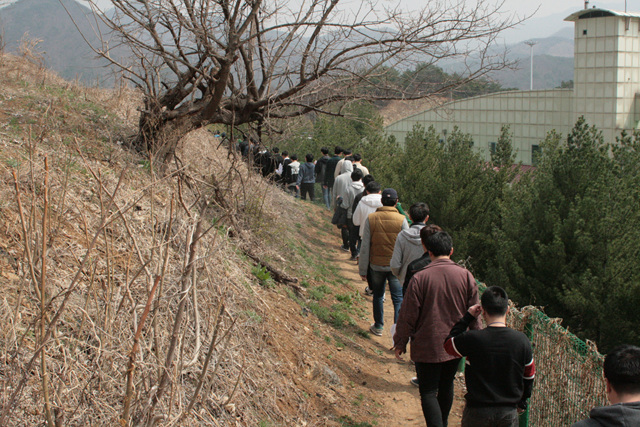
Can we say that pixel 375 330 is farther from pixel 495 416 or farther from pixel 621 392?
pixel 621 392

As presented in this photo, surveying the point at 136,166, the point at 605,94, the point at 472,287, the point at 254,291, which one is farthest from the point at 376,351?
the point at 605,94

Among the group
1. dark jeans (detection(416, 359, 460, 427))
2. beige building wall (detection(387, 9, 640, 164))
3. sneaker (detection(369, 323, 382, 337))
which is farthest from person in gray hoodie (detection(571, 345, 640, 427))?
beige building wall (detection(387, 9, 640, 164))

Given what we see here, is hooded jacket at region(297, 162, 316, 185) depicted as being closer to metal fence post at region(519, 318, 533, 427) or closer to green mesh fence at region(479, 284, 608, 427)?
green mesh fence at region(479, 284, 608, 427)

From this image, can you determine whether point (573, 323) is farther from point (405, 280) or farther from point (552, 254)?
point (405, 280)

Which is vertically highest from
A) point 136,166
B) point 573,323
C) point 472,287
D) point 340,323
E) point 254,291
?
point 136,166

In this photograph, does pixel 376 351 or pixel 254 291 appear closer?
pixel 254 291

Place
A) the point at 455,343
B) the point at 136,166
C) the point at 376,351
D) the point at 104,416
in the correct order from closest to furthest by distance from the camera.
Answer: the point at 104,416 → the point at 455,343 → the point at 376,351 → the point at 136,166

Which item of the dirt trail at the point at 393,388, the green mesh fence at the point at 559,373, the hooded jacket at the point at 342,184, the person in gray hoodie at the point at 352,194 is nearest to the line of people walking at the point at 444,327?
the dirt trail at the point at 393,388

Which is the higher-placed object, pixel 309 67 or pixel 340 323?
pixel 309 67

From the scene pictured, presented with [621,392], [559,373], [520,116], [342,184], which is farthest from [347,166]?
[520,116]

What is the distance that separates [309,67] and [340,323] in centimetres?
380

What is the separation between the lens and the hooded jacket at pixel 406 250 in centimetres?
590

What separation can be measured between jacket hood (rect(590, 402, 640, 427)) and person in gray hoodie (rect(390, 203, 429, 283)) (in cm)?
349

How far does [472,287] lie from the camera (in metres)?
4.59
